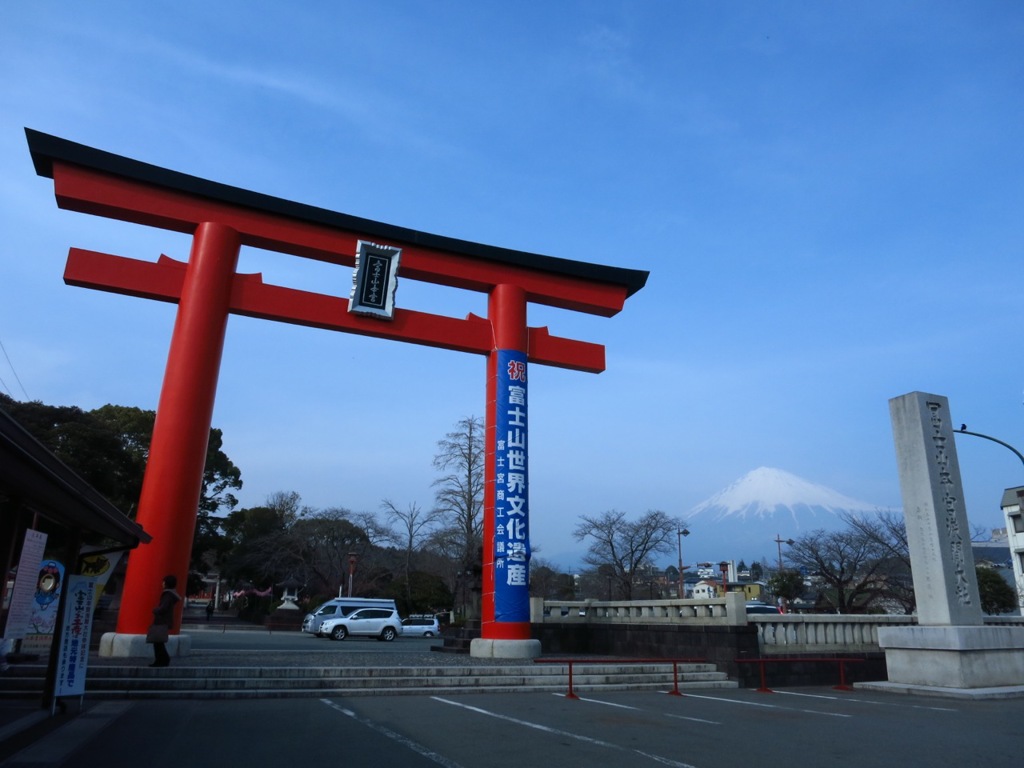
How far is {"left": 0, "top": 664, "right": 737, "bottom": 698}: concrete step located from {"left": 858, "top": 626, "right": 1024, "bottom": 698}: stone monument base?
2.86 m

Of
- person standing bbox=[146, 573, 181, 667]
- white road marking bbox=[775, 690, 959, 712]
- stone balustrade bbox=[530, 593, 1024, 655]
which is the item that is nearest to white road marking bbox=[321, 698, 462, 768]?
person standing bbox=[146, 573, 181, 667]

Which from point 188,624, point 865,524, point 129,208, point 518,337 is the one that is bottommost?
point 188,624

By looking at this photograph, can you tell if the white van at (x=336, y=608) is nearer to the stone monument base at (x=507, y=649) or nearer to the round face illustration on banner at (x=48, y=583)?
the stone monument base at (x=507, y=649)

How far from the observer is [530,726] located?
738 centimetres

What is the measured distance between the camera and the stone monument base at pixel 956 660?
10.8 m

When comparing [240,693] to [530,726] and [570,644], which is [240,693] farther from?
[570,644]

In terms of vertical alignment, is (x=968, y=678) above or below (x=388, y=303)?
below

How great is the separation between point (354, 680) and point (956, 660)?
376 inches

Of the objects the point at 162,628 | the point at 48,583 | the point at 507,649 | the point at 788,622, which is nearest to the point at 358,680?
the point at 162,628

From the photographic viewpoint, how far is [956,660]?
10.8 meters

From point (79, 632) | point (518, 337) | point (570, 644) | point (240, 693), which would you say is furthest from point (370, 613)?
point (79, 632)

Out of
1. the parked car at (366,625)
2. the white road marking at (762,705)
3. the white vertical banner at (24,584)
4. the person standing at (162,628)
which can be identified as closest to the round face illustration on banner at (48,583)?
the person standing at (162,628)

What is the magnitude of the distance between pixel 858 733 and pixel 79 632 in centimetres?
865

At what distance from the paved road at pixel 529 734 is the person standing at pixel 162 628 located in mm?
1544
